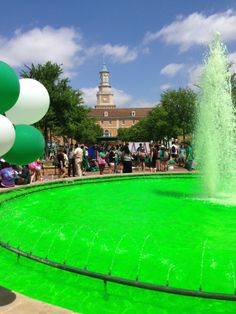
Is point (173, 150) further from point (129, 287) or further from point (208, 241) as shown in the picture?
point (129, 287)

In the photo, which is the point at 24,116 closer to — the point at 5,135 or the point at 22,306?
the point at 5,135

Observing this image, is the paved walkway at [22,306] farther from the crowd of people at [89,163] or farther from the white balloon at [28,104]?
the crowd of people at [89,163]

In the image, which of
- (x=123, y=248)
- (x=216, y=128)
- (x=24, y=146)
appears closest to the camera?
(x=24, y=146)

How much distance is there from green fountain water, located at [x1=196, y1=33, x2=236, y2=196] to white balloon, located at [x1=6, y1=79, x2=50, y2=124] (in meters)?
8.96

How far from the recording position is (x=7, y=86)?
4555 mm

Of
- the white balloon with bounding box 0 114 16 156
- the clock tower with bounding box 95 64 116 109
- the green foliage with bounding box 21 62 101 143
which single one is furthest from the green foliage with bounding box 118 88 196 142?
the clock tower with bounding box 95 64 116 109

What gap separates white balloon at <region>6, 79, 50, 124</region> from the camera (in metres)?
5.28

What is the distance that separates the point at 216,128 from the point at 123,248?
25.9ft

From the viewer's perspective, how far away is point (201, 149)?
1376 cm

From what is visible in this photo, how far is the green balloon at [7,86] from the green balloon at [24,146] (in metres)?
0.53

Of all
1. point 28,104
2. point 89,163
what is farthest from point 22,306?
point 89,163

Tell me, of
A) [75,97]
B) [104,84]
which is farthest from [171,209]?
[104,84]

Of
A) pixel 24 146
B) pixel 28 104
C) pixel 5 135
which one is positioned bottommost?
pixel 24 146

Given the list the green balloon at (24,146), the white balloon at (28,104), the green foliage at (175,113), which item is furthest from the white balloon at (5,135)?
the green foliage at (175,113)
